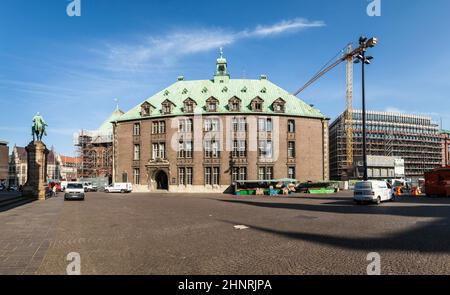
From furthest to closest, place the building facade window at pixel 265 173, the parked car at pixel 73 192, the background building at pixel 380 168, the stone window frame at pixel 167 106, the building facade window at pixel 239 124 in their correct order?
the background building at pixel 380 168, the stone window frame at pixel 167 106, the building facade window at pixel 239 124, the building facade window at pixel 265 173, the parked car at pixel 73 192

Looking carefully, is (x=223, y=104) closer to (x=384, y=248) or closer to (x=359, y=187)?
(x=359, y=187)

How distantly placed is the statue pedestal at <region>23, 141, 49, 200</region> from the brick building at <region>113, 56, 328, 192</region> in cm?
2232

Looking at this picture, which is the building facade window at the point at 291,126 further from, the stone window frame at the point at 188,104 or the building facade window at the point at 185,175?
the building facade window at the point at 185,175

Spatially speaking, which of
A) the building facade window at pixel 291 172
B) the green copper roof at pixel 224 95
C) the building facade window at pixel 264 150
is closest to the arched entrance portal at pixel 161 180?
the green copper roof at pixel 224 95

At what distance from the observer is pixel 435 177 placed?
36.7m

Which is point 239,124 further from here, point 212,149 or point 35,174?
point 35,174

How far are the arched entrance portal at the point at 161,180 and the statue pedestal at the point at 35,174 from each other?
24.8 metres

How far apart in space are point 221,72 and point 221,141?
16392mm

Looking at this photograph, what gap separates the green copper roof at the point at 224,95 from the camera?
56.5 meters

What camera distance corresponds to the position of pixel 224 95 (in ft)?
192

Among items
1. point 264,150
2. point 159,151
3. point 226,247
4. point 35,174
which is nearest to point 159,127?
point 159,151

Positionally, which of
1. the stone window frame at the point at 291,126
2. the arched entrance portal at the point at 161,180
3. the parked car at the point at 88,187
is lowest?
the parked car at the point at 88,187

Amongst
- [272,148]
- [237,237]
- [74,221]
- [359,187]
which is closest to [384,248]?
[237,237]
